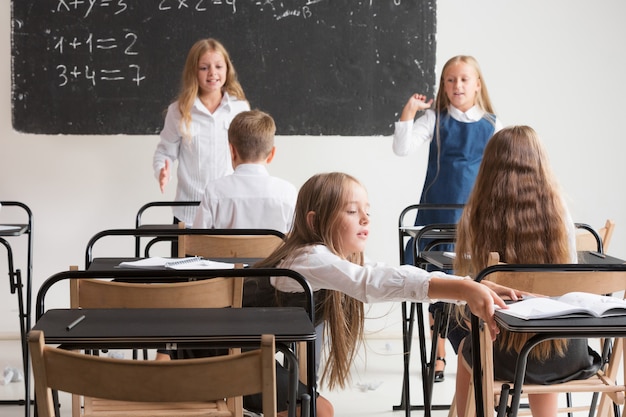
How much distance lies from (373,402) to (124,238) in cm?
196

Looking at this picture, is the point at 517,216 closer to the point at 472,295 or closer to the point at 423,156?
the point at 472,295

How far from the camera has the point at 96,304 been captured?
2.31 m

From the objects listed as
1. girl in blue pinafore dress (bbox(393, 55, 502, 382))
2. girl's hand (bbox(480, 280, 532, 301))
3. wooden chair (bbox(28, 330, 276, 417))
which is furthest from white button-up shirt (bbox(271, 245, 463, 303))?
girl in blue pinafore dress (bbox(393, 55, 502, 382))

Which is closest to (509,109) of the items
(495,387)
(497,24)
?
(497,24)

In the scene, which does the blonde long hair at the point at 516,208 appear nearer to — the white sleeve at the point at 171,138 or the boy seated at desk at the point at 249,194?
the boy seated at desk at the point at 249,194

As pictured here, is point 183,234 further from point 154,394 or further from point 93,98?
point 93,98

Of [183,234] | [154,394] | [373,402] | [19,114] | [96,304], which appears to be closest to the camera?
[154,394]

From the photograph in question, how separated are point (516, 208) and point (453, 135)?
1.85 metres

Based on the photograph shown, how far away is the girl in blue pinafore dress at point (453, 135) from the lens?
4539 millimetres

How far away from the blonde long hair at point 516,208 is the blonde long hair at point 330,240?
1.54ft

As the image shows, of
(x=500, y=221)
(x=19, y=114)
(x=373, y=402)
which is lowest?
(x=373, y=402)

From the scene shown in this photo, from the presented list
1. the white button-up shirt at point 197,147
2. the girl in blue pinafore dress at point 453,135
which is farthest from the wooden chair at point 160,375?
the white button-up shirt at point 197,147

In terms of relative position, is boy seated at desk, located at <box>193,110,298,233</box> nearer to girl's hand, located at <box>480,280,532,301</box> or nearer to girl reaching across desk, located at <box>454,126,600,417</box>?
girl reaching across desk, located at <box>454,126,600,417</box>

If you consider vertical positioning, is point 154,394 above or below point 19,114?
below
